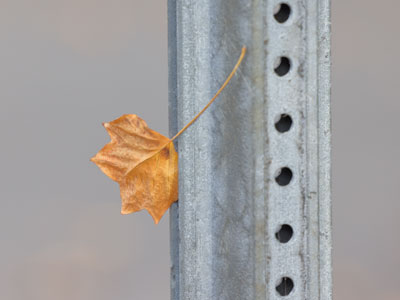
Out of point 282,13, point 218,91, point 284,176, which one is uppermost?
point 282,13

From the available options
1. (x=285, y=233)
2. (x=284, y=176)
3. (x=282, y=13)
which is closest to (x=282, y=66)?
(x=282, y=13)

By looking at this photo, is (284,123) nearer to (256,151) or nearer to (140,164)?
(256,151)

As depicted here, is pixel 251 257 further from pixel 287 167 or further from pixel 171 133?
pixel 171 133

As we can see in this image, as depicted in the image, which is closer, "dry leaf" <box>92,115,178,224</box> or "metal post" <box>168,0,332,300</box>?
"metal post" <box>168,0,332,300</box>

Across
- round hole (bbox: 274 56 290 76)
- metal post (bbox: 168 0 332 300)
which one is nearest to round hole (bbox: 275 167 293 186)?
metal post (bbox: 168 0 332 300)

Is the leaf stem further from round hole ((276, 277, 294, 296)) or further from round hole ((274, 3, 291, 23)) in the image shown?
round hole ((276, 277, 294, 296))

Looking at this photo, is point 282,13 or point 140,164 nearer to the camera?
point 282,13
